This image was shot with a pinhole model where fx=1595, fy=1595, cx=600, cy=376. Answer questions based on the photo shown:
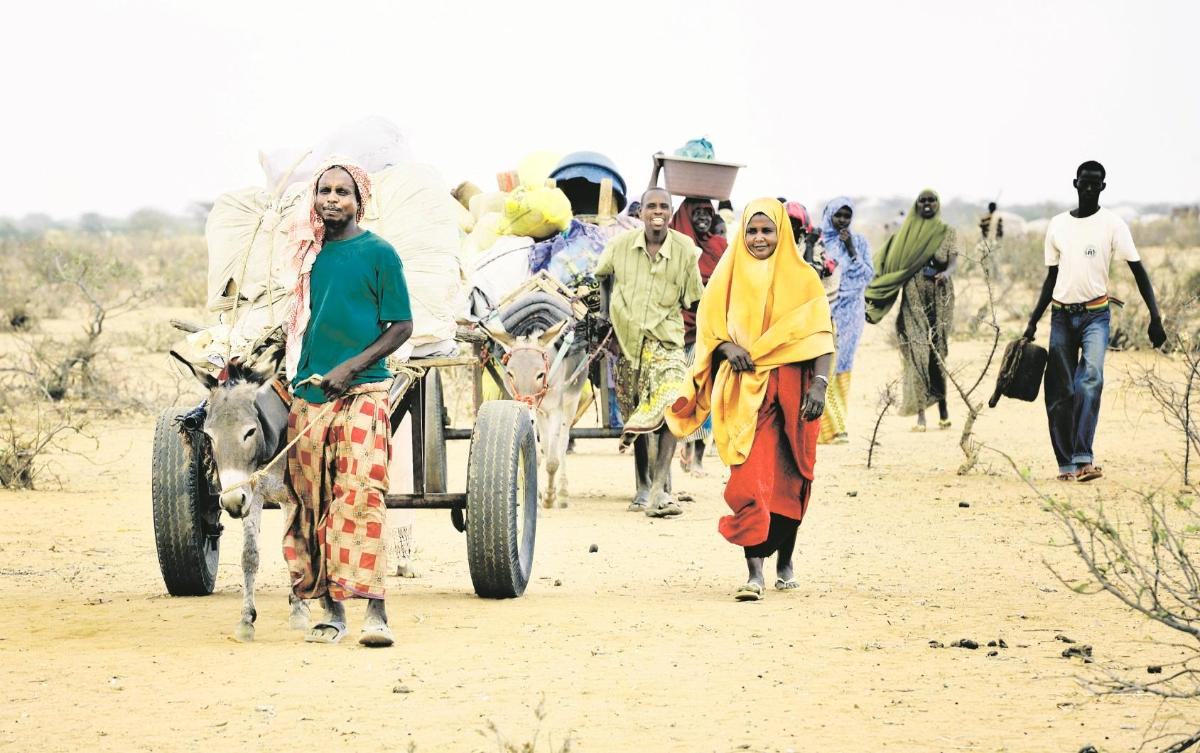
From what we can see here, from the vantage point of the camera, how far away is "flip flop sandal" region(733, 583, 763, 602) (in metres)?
7.94

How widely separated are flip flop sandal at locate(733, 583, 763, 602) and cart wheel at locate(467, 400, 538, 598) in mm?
1098

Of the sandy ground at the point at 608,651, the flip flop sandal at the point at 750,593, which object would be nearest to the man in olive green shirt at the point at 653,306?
the sandy ground at the point at 608,651

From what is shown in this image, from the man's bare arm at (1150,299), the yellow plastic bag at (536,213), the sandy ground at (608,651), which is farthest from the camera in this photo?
the yellow plastic bag at (536,213)

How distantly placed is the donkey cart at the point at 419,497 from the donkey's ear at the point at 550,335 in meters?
3.01

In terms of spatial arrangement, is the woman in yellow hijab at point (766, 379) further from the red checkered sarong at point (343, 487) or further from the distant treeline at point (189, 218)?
the distant treeline at point (189, 218)

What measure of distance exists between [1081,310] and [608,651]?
21.6 ft

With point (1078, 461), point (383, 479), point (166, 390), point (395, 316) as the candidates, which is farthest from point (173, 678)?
point (166, 390)

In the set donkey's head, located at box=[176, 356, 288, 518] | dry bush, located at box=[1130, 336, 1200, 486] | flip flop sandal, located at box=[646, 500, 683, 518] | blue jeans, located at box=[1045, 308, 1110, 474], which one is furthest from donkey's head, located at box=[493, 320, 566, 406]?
donkey's head, located at box=[176, 356, 288, 518]

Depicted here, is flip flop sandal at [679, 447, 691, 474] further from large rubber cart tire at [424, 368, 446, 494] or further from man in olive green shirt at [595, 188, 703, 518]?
large rubber cart tire at [424, 368, 446, 494]

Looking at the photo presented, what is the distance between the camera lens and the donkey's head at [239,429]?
20.5 ft

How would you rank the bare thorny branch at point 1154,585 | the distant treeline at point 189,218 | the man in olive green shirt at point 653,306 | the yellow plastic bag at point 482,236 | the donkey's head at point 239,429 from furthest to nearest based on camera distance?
the distant treeline at point 189,218, the yellow plastic bag at point 482,236, the man in olive green shirt at point 653,306, the donkey's head at point 239,429, the bare thorny branch at point 1154,585

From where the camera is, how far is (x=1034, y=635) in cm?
703

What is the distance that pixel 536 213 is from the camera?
12.2 metres

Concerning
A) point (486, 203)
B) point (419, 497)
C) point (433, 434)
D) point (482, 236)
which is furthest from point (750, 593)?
point (486, 203)
